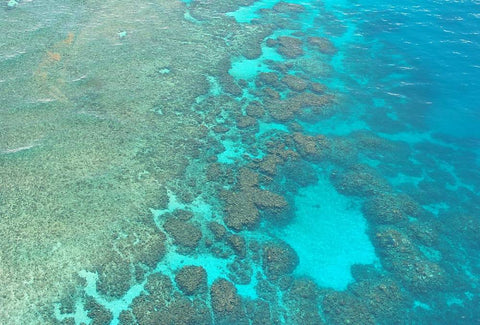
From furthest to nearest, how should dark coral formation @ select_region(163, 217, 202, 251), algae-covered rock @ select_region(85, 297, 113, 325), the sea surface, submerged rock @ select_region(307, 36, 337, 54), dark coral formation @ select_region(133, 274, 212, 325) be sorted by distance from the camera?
submerged rock @ select_region(307, 36, 337, 54) → dark coral formation @ select_region(163, 217, 202, 251) → the sea surface → dark coral formation @ select_region(133, 274, 212, 325) → algae-covered rock @ select_region(85, 297, 113, 325)

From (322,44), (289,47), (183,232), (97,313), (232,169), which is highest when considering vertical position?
(322,44)

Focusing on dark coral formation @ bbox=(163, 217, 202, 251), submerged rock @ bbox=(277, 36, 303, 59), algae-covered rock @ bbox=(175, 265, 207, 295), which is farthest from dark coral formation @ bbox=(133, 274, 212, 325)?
submerged rock @ bbox=(277, 36, 303, 59)

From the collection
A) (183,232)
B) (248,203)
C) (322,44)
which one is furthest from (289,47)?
(183,232)

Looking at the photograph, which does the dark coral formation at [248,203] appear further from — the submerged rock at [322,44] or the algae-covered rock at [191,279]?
the submerged rock at [322,44]

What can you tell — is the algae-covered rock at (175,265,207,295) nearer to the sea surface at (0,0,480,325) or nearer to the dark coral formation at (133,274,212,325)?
the sea surface at (0,0,480,325)

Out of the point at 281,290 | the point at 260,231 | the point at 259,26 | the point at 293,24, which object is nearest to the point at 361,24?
the point at 293,24

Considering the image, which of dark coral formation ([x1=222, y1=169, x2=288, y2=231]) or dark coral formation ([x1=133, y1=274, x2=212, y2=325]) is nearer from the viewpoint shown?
dark coral formation ([x1=133, y1=274, x2=212, y2=325])

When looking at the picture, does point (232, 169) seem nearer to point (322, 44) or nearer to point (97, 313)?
point (97, 313)

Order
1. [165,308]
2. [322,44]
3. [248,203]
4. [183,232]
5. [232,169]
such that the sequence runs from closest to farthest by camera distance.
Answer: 1. [165,308]
2. [183,232]
3. [248,203]
4. [232,169]
5. [322,44]

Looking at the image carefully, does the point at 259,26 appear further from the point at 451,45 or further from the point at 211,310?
the point at 211,310
